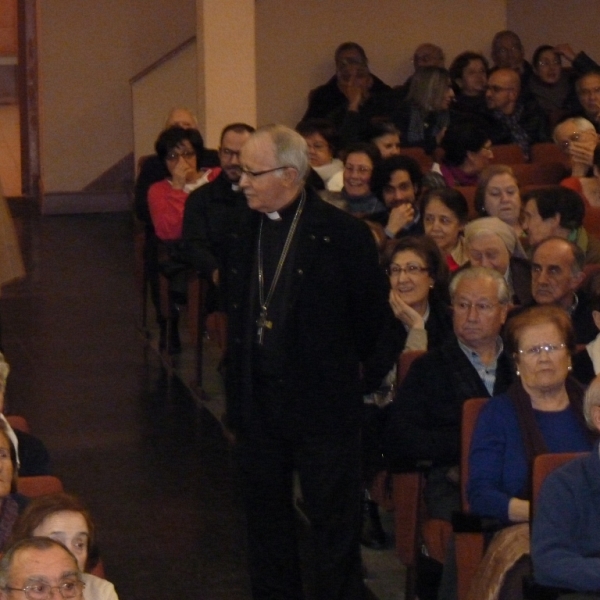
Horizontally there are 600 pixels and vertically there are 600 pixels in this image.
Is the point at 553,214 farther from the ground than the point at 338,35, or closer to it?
closer to it

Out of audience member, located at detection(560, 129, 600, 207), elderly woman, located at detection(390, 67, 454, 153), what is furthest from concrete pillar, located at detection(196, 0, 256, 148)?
audience member, located at detection(560, 129, 600, 207)

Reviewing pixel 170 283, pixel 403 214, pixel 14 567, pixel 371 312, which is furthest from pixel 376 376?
pixel 170 283

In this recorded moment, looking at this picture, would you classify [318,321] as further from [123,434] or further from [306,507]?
[123,434]

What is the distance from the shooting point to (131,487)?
505 centimetres

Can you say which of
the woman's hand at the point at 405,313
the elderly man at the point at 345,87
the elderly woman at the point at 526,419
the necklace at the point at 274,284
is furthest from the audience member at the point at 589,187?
the necklace at the point at 274,284

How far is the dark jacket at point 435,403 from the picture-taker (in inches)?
145

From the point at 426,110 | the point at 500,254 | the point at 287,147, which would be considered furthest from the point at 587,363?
the point at 426,110

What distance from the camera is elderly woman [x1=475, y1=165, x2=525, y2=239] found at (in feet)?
19.0

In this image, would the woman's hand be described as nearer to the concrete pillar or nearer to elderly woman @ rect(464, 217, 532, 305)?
elderly woman @ rect(464, 217, 532, 305)

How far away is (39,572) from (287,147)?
1.35m

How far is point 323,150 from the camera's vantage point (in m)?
7.18

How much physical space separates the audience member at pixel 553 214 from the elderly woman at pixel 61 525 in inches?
112

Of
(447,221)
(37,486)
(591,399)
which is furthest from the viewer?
(447,221)

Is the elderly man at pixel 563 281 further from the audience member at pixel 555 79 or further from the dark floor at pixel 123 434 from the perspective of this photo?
the audience member at pixel 555 79
